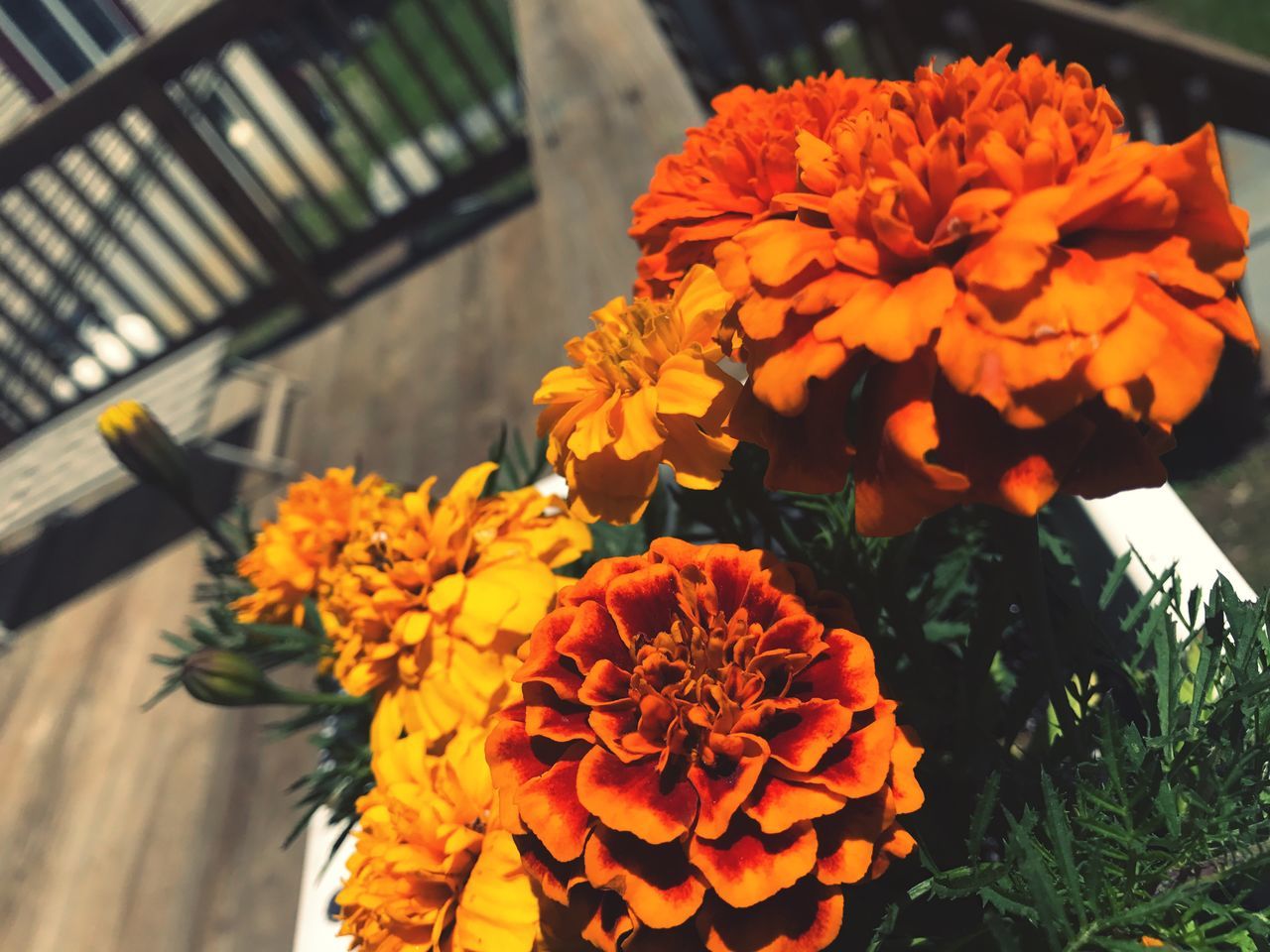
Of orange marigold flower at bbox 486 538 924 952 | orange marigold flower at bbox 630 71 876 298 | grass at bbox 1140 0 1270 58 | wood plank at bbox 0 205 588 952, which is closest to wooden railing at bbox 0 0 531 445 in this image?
wood plank at bbox 0 205 588 952

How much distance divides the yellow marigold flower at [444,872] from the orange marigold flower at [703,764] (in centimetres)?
10

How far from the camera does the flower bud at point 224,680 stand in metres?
0.78

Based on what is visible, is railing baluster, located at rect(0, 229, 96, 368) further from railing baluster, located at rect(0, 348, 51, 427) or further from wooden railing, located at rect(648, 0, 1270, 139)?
wooden railing, located at rect(648, 0, 1270, 139)

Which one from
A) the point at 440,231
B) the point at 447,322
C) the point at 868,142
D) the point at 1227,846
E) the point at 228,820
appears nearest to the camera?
the point at 868,142

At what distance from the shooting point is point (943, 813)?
0.63m

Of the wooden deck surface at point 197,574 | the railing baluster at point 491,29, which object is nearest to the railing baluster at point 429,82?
the railing baluster at point 491,29

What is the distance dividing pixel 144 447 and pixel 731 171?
839 millimetres

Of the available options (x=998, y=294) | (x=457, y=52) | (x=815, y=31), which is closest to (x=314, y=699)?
(x=998, y=294)

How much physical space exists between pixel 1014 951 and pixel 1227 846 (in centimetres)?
19

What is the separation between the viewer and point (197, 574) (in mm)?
2646

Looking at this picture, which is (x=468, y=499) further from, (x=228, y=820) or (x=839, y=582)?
(x=228, y=820)

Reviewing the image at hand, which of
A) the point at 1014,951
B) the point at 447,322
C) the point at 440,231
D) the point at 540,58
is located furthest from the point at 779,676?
the point at 440,231

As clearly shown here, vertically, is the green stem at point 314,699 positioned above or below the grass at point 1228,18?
above

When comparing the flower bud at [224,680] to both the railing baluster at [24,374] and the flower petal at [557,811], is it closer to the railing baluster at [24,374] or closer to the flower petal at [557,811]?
the flower petal at [557,811]
